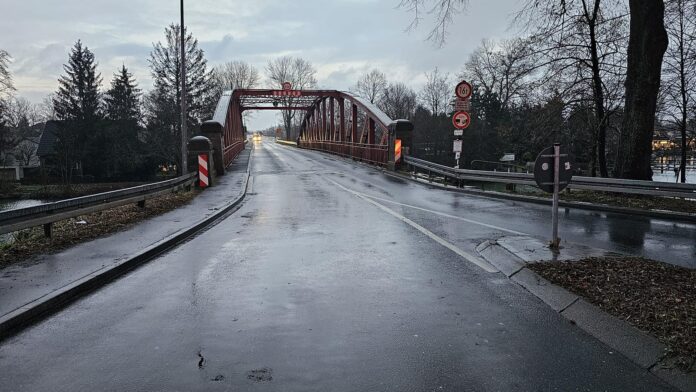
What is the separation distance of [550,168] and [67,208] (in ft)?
28.5

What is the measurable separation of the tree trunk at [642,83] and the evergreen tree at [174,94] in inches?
1385

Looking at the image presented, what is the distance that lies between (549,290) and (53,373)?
4978mm

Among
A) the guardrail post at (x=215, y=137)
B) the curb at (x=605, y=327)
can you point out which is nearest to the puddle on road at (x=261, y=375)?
the curb at (x=605, y=327)

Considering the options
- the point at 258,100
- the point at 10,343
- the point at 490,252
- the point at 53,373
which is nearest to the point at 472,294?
the point at 490,252

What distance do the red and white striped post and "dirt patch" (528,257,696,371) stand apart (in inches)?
590

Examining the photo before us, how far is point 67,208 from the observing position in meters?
9.11

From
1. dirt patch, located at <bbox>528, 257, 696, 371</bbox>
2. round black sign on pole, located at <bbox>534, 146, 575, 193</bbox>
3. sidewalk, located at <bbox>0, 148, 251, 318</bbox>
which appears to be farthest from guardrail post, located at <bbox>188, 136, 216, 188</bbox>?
dirt patch, located at <bbox>528, 257, 696, 371</bbox>

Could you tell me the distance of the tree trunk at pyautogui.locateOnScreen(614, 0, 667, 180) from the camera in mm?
12859

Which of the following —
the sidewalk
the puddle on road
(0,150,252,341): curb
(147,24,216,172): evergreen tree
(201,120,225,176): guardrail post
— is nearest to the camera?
the puddle on road

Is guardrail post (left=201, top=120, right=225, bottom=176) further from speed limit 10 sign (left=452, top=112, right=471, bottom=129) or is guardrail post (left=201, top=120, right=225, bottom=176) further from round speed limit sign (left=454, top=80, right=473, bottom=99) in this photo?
round speed limit sign (left=454, top=80, right=473, bottom=99)

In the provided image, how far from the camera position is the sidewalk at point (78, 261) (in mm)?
5586

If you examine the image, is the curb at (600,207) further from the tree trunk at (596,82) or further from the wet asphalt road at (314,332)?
the tree trunk at (596,82)

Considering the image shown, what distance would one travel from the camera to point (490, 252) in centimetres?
766

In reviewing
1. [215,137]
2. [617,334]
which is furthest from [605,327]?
[215,137]
